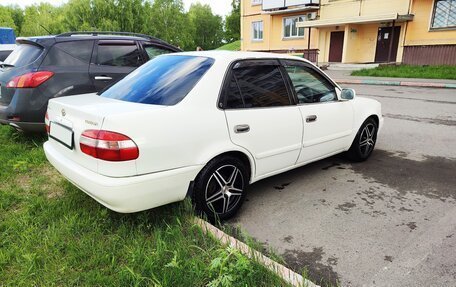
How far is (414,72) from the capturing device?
16.7 meters

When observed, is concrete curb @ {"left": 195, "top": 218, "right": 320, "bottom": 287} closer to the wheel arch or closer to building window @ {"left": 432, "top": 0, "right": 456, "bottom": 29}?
the wheel arch

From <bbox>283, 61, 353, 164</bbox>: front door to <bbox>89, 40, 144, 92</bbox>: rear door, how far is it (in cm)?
298

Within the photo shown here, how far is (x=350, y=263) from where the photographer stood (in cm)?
264

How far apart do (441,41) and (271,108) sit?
770 inches

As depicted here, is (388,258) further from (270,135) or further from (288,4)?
(288,4)

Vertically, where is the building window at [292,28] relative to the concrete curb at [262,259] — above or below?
above

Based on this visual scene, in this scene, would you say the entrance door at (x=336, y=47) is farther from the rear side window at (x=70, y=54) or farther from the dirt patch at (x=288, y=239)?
the dirt patch at (x=288, y=239)

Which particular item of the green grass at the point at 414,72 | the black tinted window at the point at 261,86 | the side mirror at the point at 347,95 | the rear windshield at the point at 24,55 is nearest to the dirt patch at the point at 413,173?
the side mirror at the point at 347,95

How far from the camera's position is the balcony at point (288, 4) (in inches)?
949

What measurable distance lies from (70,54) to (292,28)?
24.7 m

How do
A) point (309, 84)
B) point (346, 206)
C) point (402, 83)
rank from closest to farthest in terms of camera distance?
point (346, 206), point (309, 84), point (402, 83)

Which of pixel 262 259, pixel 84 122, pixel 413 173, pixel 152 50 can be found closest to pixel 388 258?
pixel 262 259

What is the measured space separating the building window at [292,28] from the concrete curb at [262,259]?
26.2m

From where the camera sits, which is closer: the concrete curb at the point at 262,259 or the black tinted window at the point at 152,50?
the concrete curb at the point at 262,259
